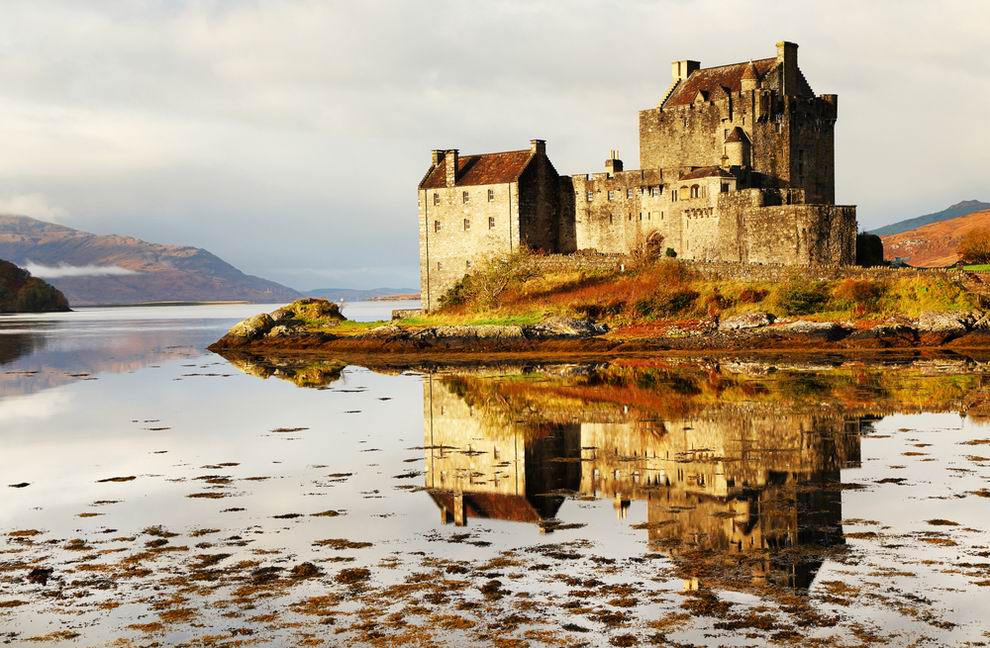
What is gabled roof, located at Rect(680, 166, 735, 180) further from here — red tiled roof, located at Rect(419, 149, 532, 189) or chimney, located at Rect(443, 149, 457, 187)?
chimney, located at Rect(443, 149, 457, 187)

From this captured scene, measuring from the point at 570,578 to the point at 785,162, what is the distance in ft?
169

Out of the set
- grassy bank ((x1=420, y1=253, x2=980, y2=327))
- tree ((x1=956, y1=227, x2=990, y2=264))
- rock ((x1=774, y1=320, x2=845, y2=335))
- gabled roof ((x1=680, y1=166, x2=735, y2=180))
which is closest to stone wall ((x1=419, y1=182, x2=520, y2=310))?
grassy bank ((x1=420, y1=253, x2=980, y2=327))

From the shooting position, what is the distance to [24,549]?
17500 mm

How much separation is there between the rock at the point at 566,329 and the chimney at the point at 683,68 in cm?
1887

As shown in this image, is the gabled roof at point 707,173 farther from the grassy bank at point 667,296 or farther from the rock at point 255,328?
the rock at point 255,328

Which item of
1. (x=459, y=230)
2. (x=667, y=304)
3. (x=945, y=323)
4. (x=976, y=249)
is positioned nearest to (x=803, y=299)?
(x=945, y=323)

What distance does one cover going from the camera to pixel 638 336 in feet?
184

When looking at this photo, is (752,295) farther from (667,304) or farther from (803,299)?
(667,304)

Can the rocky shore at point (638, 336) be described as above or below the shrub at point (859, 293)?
below

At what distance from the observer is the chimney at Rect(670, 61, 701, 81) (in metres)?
68.4

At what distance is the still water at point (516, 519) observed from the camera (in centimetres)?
1363

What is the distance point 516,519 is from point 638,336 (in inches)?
1474

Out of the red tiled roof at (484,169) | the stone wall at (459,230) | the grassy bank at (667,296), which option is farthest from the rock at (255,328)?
the red tiled roof at (484,169)

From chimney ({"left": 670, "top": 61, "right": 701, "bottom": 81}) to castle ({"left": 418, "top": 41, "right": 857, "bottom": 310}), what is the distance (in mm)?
78
